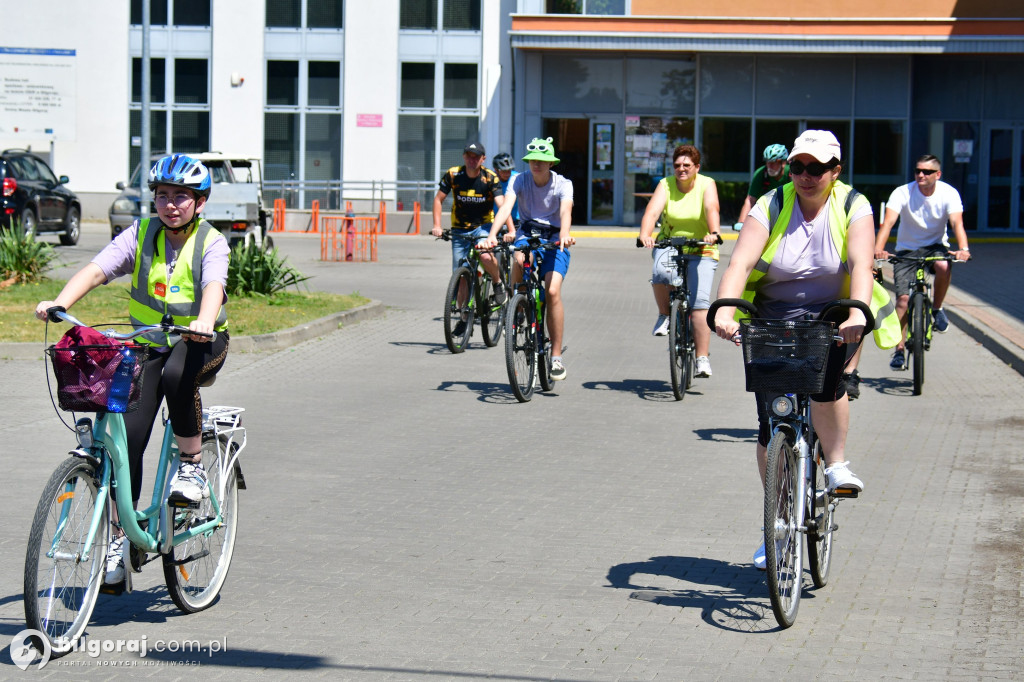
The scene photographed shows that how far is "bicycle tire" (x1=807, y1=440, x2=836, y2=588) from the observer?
5312mm

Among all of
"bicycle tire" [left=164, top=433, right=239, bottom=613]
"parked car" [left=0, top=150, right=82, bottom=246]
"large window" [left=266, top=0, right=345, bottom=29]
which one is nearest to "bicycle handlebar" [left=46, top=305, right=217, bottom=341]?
"bicycle tire" [left=164, top=433, right=239, bottom=613]

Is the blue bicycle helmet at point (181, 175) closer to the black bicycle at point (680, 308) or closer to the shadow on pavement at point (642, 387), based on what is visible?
the black bicycle at point (680, 308)

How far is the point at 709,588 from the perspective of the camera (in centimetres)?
561

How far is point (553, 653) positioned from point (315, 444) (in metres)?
4.14

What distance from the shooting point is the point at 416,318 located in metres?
15.9

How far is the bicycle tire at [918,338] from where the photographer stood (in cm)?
1095

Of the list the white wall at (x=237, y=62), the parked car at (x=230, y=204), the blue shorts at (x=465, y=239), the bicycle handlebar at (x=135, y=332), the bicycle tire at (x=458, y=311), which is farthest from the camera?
the white wall at (x=237, y=62)

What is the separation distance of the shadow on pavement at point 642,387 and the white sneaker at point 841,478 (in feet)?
16.8

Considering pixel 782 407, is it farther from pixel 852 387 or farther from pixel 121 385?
pixel 852 387

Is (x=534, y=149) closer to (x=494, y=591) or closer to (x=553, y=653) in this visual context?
(x=494, y=591)

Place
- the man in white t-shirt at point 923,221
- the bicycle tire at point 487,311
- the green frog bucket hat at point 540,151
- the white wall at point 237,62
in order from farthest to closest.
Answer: the white wall at point 237,62 → the bicycle tire at point 487,311 → the man in white t-shirt at point 923,221 → the green frog bucket hat at point 540,151

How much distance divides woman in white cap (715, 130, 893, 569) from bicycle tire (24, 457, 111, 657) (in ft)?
8.12

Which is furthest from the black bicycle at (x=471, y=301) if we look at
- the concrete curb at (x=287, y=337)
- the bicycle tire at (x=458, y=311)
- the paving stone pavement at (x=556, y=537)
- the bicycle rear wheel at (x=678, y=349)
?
the bicycle rear wheel at (x=678, y=349)

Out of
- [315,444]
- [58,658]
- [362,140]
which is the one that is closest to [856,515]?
[315,444]
